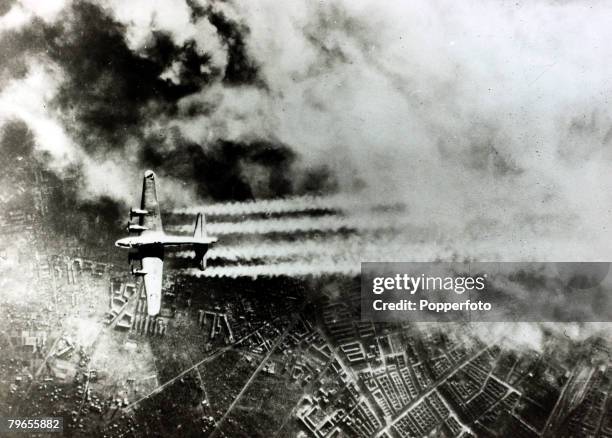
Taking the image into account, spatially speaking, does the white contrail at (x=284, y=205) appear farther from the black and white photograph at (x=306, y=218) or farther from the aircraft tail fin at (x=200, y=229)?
the aircraft tail fin at (x=200, y=229)

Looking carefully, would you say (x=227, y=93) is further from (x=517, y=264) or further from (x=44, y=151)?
(x=517, y=264)

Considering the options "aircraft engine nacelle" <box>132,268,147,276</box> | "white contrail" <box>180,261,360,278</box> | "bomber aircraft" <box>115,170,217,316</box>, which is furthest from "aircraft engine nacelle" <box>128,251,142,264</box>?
"white contrail" <box>180,261,360,278</box>

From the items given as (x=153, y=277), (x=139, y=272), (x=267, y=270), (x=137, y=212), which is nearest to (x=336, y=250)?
(x=267, y=270)

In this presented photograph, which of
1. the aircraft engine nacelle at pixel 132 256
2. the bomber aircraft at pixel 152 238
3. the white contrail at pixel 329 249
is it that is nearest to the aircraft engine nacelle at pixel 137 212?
the bomber aircraft at pixel 152 238

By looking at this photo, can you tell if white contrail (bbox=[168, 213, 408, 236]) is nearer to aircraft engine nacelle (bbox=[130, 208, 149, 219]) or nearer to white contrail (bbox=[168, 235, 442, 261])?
white contrail (bbox=[168, 235, 442, 261])

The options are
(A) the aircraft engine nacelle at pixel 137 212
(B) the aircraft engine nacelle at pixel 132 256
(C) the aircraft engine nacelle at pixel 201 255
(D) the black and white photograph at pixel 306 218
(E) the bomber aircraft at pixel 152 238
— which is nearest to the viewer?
(A) the aircraft engine nacelle at pixel 137 212
